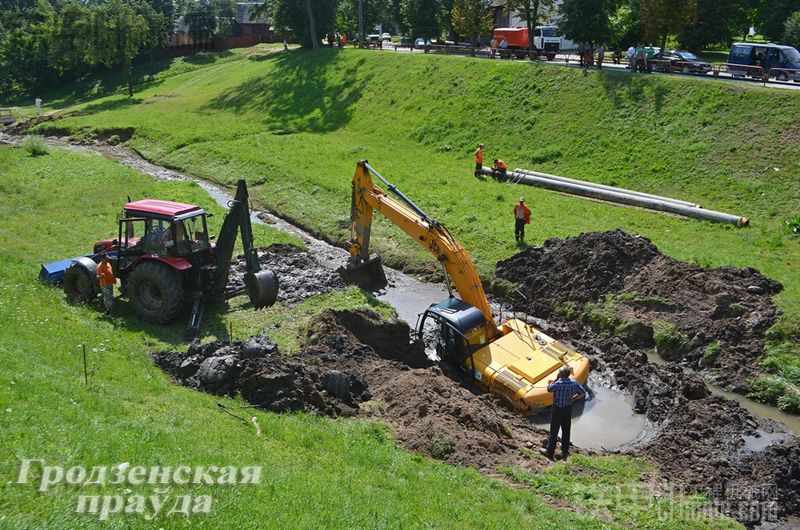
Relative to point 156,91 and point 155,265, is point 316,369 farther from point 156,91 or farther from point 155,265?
point 156,91

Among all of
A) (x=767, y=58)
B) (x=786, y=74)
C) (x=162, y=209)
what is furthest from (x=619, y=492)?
(x=767, y=58)

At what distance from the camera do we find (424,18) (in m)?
61.4

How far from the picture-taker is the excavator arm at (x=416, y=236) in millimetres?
17266

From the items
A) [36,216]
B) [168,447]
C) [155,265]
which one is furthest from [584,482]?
[36,216]

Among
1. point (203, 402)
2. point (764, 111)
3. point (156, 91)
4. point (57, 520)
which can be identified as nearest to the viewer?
A: point (57, 520)

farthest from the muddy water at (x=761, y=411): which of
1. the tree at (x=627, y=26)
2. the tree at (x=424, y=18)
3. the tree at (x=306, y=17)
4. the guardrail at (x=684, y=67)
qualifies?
the tree at (x=306, y=17)

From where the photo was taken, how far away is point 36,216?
28.0m

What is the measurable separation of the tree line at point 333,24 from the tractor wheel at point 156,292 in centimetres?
3146

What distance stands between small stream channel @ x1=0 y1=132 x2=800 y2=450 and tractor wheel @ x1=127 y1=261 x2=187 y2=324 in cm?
616

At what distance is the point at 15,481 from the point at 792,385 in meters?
15.2

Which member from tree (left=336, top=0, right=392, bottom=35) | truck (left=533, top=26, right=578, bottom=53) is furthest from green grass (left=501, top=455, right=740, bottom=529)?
tree (left=336, top=0, right=392, bottom=35)

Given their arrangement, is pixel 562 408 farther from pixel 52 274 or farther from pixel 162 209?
pixel 52 274

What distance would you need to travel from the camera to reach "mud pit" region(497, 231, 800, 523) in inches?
520

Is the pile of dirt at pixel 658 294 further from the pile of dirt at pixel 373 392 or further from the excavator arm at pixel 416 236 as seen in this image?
the pile of dirt at pixel 373 392
